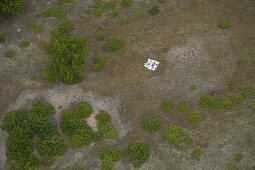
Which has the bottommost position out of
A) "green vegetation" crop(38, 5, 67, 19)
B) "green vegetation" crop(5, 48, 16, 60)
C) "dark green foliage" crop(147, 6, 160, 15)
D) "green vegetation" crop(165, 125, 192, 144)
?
"green vegetation" crop(165, 125, 192, 144)

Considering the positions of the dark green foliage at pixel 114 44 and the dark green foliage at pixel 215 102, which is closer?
the dark green foliage at pixel 215 102

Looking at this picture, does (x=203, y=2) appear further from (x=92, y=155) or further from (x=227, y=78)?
(x=92, y=155)

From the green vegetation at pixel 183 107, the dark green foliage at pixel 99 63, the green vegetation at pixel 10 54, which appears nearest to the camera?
the green vegetation at pixel 183 107

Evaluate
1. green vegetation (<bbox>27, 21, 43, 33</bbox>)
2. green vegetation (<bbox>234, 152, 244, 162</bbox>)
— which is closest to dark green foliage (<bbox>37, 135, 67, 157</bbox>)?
green vegetation (<bbox>27, 21, 43, 33</bbox>)

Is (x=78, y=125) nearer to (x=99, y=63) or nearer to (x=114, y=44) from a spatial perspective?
(x=99, y=63)

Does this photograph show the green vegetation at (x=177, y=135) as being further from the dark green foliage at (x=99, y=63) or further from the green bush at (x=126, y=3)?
the green bush at (x=126, y=3)

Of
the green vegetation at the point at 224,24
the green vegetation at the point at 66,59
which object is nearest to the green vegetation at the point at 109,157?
the green vegetation at the point at 66,59

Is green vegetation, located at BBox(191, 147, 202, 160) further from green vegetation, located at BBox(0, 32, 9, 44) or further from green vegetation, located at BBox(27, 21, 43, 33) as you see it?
green vegetation, located at BBox(0, 32, 9, 44)
